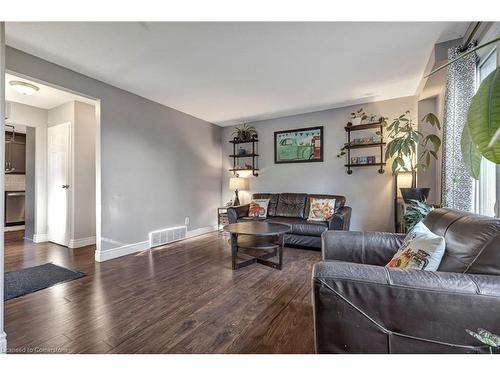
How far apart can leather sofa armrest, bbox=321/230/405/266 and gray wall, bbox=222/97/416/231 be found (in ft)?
7.61

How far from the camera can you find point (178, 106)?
4082 millimetres

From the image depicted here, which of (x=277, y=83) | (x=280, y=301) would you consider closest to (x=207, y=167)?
(x=277, y=83)

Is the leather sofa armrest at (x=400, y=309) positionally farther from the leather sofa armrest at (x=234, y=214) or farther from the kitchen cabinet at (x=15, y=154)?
the kitchen cabinet at (x=15, y=154)

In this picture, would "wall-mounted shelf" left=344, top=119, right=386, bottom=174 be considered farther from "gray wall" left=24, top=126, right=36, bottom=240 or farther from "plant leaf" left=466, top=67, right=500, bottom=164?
"gray wall" left=24, top=126, right=36, bottom=240

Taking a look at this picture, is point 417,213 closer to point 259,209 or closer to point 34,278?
point 259,209

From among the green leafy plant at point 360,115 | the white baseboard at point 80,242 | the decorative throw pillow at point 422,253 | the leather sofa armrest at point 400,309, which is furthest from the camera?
the green leafy plant at point 360,115

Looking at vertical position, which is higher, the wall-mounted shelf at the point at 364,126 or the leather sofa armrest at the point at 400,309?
the wall-mounted shelf at the point at 364,126

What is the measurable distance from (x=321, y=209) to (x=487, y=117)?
11.0 feet

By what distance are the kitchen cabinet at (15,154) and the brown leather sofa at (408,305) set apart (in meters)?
7.15

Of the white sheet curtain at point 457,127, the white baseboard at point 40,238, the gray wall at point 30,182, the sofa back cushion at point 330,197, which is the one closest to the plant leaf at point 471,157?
the white sheet curtain at point 457,127

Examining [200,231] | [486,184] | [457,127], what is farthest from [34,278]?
[486,184]

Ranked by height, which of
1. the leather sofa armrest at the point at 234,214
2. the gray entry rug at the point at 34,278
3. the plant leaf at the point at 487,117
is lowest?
the gray entry rug at the point at 34,278

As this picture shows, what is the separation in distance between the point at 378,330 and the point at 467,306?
1.11 feet

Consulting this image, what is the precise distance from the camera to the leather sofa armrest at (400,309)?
2.88ft
